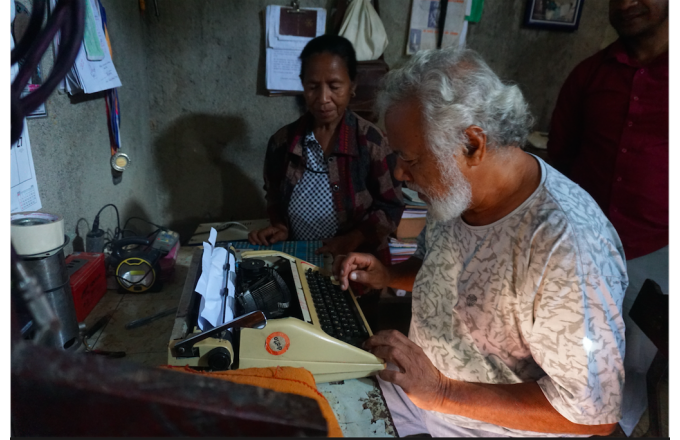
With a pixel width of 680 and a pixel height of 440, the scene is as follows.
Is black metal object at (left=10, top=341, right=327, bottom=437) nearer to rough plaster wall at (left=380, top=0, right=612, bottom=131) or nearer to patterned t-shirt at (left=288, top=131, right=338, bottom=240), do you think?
patterned t-shirt at (left=288, top=131, right=338, bottom=240)

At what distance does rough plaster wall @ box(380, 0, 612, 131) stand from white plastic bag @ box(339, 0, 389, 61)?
0.50ft

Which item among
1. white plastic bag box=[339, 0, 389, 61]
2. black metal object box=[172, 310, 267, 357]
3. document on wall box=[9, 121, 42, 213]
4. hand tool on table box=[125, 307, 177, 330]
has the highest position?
white plastic bag box=[339, 0, 389, 61]

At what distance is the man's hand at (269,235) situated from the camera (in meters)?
1.73

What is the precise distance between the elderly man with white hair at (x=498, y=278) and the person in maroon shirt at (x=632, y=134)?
2.13ft

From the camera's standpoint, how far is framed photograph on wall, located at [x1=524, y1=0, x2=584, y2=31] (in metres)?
2.42

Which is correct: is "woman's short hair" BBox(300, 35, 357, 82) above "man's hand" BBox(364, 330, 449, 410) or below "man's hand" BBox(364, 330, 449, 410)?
above

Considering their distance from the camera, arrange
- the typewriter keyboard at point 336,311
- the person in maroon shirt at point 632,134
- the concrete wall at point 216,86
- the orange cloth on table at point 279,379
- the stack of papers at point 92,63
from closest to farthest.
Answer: the orange cloth on table at point 279,379, the typewriter keyboard at point 336,311, the stack of papers at point 92,63, the person in maroon shirt at point 632,134, the concrete wall at point 216,86

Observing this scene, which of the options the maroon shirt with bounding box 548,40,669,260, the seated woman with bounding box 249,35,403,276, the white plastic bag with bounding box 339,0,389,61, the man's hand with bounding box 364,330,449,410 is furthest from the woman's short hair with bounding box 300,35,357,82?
the man's hand with bounding box 364,330,449,410

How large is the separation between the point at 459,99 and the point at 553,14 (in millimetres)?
2128

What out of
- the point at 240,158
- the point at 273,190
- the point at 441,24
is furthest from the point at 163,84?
the point at 441,24

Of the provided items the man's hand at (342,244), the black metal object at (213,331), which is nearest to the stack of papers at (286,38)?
the man's hand at (342,244)

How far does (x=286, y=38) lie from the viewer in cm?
227

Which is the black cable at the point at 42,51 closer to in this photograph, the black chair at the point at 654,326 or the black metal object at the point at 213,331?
the black metal object at the point at 213,331
